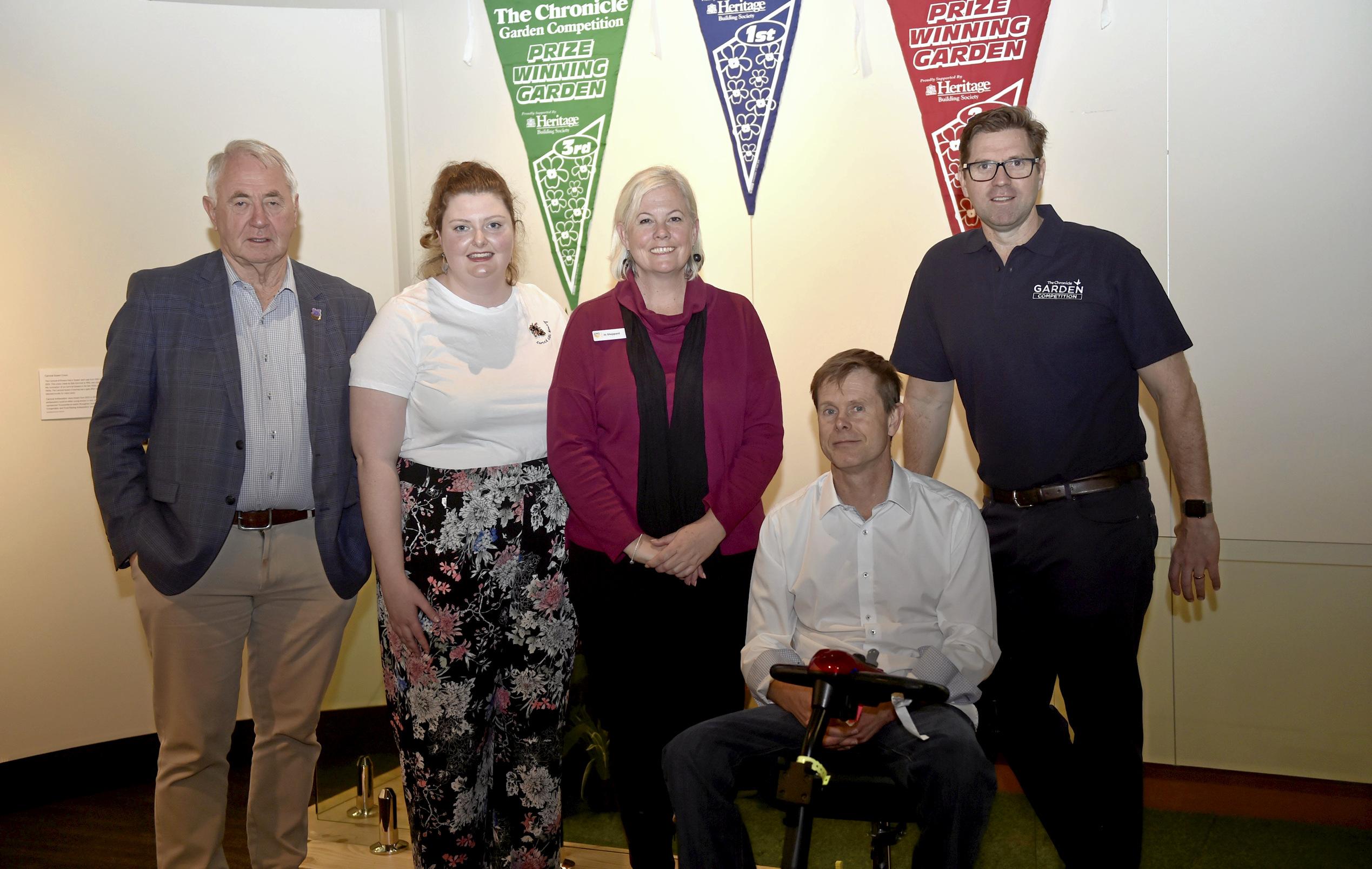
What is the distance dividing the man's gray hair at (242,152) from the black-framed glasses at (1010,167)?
180cm

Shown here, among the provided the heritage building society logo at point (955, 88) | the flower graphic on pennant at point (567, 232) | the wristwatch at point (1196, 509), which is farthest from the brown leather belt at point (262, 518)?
the heritage building society logo at point (955, 88)

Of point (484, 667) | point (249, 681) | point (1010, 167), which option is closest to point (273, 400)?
point (249, 681)

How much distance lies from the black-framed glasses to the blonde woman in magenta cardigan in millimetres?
687

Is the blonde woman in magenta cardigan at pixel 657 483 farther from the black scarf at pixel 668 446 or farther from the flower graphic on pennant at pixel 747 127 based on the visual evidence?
the flower graphic on pennant at pixel 747 127

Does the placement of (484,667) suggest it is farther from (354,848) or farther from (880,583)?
(354,848)

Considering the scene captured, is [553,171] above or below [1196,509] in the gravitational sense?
above

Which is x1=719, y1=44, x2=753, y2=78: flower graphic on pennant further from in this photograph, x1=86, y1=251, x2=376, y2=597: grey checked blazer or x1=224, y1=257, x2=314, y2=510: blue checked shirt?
x1=86, y1=251, x2=376, y2=597: grey checked blazer

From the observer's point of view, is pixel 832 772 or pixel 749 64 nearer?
pixel 832 772

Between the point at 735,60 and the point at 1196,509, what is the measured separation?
7.96 ft

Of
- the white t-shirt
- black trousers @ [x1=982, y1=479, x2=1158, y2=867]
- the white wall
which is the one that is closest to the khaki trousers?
the white t-shirt

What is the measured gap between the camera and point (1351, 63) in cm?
324

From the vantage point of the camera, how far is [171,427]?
8.46 feet

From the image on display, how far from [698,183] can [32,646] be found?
3.19 metres

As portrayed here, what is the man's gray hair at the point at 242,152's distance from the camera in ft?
8.68
